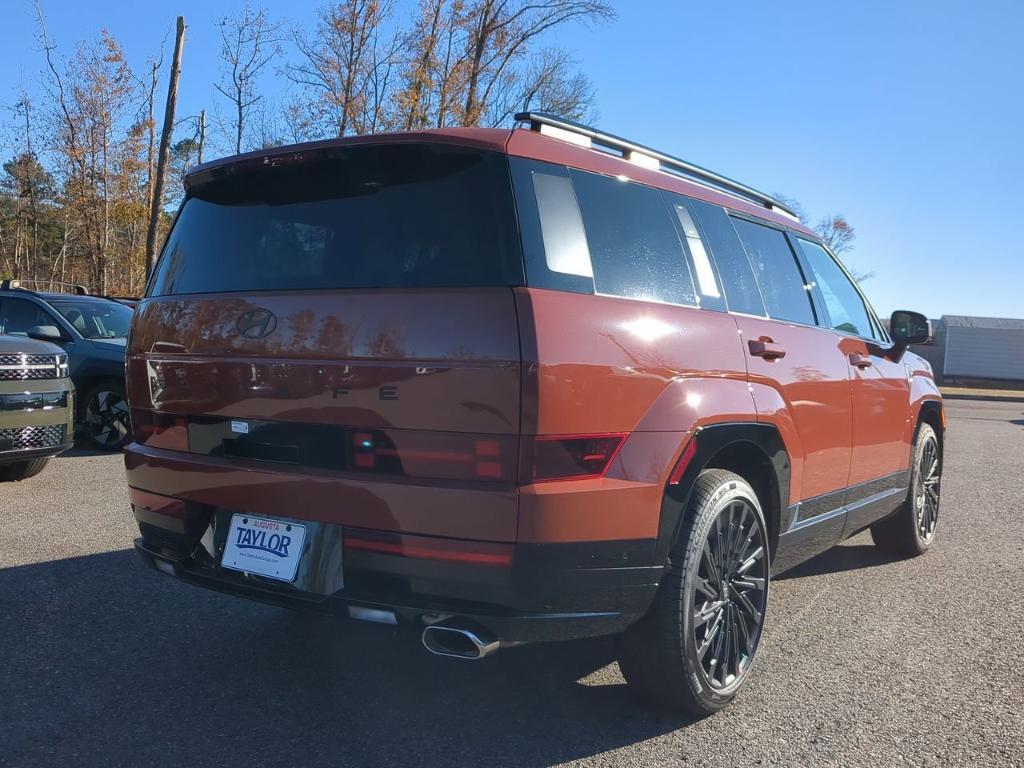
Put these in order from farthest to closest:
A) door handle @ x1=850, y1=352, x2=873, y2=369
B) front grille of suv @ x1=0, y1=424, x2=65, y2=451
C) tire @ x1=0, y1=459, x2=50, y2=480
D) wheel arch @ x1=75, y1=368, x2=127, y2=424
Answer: wheel arch @ x1=75, y1=368, x2=127, y2=424 < tire @ x1=0, y1=459, x2=50, y2=480 < front grille of suv @ x1=0, y1=424, x2=65, y2=451 < door handle @ x1=850, y1=352, x2=873, y2=369

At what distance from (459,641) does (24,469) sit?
6042 millimetres

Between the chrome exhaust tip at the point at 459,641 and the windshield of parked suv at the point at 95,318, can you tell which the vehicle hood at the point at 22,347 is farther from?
the chrome exhaust tip at the point at 459,641

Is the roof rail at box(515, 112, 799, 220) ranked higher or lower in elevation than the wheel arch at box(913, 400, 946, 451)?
higher

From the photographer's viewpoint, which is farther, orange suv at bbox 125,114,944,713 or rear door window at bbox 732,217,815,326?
rear door window at bbox 732,217,815,326

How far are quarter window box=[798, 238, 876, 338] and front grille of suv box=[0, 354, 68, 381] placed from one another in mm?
5575

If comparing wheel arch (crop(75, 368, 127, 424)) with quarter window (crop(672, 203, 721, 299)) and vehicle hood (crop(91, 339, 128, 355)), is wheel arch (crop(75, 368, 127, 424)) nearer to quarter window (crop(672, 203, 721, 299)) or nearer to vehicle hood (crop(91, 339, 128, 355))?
vehicle hood (crop(91, 339, 128, 355))

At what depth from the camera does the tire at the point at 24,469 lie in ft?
23.0

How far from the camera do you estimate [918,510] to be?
529 cm

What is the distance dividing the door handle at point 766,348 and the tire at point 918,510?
2212mm

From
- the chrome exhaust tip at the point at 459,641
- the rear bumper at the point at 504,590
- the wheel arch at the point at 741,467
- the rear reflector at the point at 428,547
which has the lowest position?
the chrome exhaust tip at the point at 459,641

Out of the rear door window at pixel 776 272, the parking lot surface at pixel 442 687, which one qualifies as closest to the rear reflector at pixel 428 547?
the parking lot surface at pixel 442 687

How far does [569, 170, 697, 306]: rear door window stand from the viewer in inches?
106

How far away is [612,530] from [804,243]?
8.41 feet

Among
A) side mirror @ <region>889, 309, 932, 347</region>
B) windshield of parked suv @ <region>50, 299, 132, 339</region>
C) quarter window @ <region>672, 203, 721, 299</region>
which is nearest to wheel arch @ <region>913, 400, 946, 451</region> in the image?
side mirror @ <region>889, 309, 932, 347</region>
